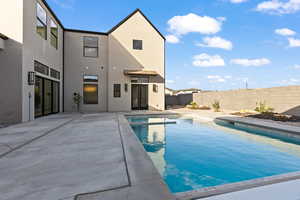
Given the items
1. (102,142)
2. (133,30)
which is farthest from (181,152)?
(133,30)

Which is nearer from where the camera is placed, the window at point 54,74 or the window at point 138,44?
the window at point 54,74

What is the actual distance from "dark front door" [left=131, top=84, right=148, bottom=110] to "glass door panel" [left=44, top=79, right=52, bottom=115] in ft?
20.1

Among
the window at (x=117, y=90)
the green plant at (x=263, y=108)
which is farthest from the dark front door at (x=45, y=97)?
the green plant at (x=263, y=108)

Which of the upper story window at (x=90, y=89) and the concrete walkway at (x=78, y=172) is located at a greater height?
the upper story window at (x=90, y=89)

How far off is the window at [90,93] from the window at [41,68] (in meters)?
3.72

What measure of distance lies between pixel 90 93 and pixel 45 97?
398 centimetres

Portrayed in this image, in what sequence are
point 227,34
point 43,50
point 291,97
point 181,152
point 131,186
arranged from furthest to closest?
point 227,34
point 291,97
point 43,50
point 181,152
point 131,186

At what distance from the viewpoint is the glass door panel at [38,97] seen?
8.36 metres

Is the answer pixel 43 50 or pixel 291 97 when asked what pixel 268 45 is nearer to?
pixel 291 97

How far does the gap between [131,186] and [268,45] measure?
2169cm

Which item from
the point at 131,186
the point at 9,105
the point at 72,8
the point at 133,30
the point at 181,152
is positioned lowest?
the point at 181,152

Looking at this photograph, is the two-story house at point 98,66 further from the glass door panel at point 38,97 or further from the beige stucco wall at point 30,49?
the beige stucco wall at point 30,49

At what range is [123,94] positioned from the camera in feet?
44.7

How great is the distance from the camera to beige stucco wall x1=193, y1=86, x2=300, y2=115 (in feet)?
33.4
